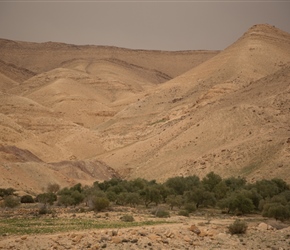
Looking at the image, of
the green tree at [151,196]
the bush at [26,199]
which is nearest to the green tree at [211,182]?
the green tree at [151,196]

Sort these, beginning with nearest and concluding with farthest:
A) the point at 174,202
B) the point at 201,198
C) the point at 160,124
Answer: the point at 174,202, the point at 201,198, the point at 160,124

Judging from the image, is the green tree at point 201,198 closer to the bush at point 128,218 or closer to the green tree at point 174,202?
the green tree at point 174,202

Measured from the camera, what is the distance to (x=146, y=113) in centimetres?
9006

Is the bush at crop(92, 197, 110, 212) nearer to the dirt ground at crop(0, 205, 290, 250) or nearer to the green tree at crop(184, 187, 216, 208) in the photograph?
the dirt ground at crop(0, 205, 290, 250)

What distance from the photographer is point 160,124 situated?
7681cm

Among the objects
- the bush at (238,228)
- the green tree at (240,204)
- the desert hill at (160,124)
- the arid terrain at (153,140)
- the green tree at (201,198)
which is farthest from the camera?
the desert hill at (160,124)

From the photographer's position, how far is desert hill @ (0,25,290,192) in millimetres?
52000

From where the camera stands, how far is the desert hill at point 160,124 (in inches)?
2047

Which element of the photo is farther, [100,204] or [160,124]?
[160,124]

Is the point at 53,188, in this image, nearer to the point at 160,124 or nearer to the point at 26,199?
the point at 26,199

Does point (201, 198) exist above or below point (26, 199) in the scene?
below

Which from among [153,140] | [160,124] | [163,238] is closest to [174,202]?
Answer: [163,238]

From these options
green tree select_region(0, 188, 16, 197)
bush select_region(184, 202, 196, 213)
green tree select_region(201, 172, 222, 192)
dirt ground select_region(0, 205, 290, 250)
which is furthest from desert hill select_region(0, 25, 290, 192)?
dirt ground select_region(0, 205, 290, 250)

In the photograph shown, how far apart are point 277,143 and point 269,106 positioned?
→ 1016 cm
